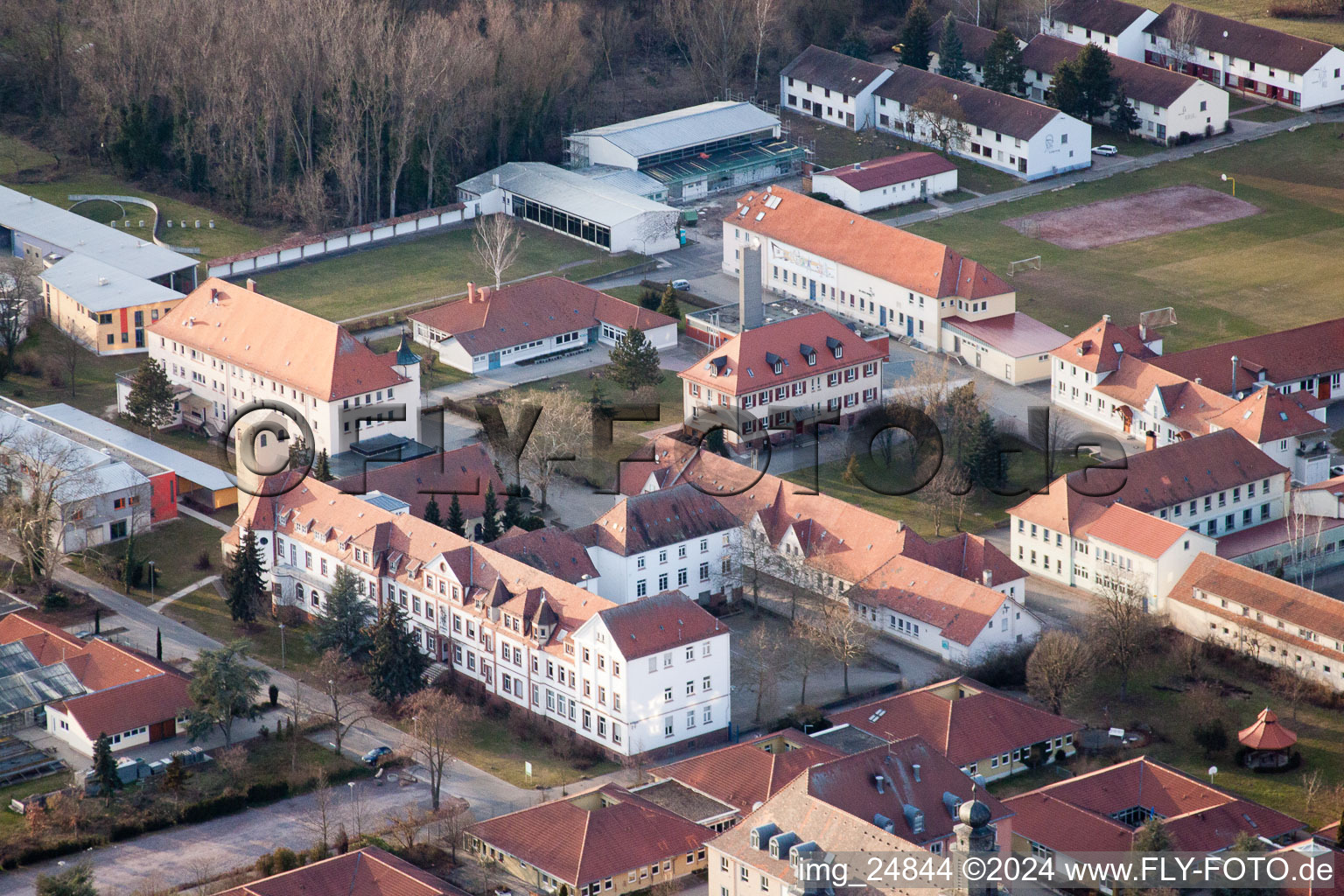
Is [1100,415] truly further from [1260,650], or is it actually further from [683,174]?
[683,174]

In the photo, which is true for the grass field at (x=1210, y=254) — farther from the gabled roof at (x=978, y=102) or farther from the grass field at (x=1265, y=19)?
the grass field at (x=1265, y=19)

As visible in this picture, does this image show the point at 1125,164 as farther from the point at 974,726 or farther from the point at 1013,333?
the point at 974,726

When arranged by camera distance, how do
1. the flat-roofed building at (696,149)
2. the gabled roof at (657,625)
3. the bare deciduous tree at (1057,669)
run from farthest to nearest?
the flat-roofed building at (696,149) < the bare deciduous tree at (1057,669) < the gabled roof at (657,625)

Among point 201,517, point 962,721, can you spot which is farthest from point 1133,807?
point 201,517

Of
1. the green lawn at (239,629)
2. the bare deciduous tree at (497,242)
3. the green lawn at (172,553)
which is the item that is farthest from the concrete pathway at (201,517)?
the bare deciduous tree at (497,242)

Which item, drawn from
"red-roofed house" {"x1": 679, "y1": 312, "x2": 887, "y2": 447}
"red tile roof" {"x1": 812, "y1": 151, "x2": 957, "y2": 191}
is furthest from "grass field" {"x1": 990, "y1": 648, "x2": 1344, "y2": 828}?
"red tile roof" {"x1": 812, "y1": 151, "x2": 957, "y2": 191}

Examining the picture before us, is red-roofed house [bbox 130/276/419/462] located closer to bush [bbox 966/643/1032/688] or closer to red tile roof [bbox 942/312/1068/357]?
red tile roof [bbox 942/312/1068/357]
